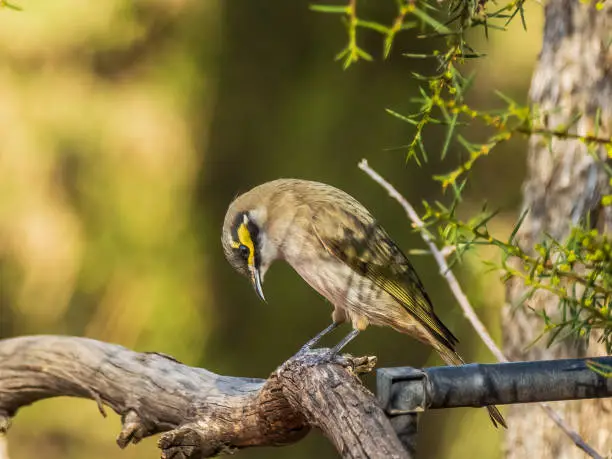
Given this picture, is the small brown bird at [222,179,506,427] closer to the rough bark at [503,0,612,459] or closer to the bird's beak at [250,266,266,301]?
the bird's beak at [250,266,266,301]

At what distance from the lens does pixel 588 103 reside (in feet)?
7.78

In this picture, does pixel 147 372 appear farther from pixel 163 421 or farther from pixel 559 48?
pixel 559 48

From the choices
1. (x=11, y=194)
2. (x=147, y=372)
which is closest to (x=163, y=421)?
(x=147, y=372)

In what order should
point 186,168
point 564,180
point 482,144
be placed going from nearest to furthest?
point 482,144 → point 564,180 → point 186,168

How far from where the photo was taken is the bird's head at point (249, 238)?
2.20 metres

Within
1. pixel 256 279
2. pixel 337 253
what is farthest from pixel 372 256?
pixel 256 279

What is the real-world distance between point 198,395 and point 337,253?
43 centimetres

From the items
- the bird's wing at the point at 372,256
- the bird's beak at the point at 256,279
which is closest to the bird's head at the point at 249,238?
the bird's beak at the point at 256,279

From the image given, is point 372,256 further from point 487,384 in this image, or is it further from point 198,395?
point 487,384

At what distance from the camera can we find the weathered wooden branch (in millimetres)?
1477

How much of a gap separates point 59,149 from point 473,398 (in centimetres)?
288

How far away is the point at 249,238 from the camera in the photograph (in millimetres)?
2205

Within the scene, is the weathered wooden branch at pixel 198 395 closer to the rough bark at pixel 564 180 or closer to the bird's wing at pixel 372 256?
the bird's wing at pixel 372 256

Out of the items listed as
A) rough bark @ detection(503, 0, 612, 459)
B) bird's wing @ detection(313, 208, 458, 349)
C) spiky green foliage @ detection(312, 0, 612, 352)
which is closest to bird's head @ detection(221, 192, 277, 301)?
bird's wing @ detection(313, 208, 458, 349)
